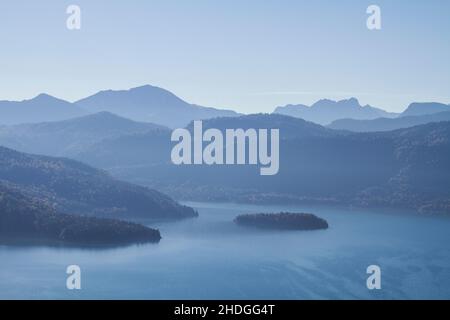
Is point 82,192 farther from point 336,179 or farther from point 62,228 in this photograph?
point 336,179

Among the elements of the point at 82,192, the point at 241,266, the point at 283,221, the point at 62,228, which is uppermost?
the point at 82,192

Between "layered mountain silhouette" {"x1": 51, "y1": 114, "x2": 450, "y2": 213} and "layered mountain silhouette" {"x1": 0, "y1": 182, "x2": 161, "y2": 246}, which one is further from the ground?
"layered mountain silhouette" {"x1": 51, "y1": 114, "x2": 450, "y2": 213}

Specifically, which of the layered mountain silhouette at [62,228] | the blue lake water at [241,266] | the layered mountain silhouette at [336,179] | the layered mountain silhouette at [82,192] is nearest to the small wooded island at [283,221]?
the blue lake water at [241,266]

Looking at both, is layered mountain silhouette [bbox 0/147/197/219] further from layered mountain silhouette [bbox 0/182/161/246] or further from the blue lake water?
layered mountain silhouette [bbox 0/182/161/246]

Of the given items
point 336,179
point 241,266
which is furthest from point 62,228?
point 336,179

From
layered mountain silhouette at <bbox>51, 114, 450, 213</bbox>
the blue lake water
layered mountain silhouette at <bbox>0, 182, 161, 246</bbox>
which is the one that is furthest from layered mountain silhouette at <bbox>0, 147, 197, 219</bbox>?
layered mountain silhouette at <bbox>51, 114, 450, 213</bbox>

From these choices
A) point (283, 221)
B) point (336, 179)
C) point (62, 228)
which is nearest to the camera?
point (62, 228)

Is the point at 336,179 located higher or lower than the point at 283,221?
higher
